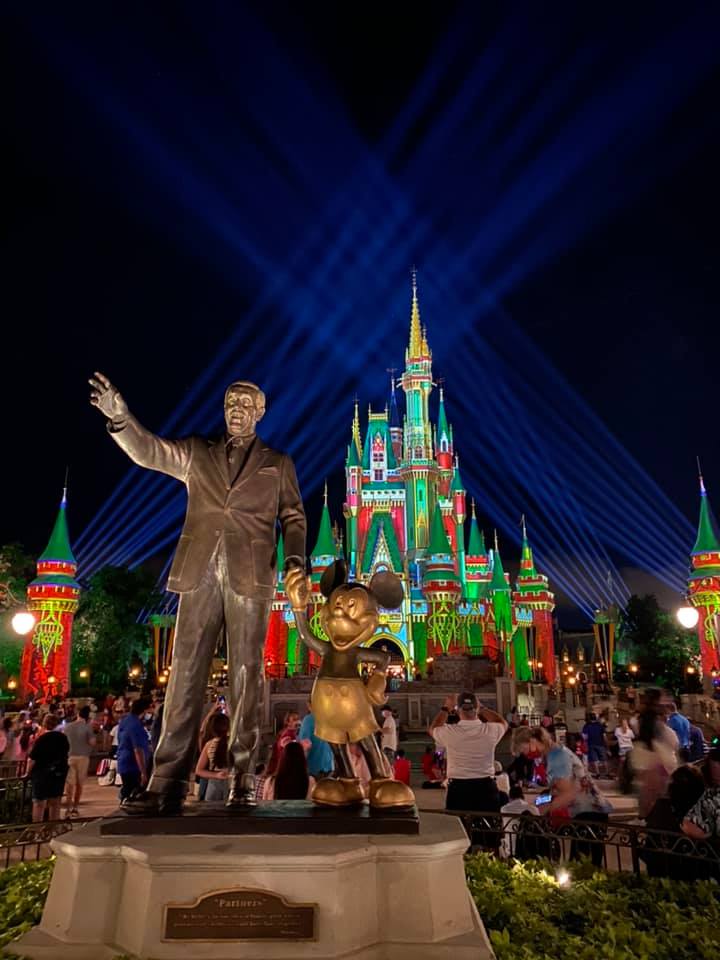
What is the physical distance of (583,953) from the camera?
11.4 feet

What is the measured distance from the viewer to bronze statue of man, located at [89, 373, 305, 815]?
4.07 metres

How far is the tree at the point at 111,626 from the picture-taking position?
3747 cm

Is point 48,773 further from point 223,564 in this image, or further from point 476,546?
point 476,546

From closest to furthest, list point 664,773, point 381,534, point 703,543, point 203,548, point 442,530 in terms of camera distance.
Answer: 1. point 203,548
2. point 664,773
3. point 703,543
4. point 442,530
5. point 381,534

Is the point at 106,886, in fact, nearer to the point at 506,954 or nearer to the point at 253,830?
the point at 253,830

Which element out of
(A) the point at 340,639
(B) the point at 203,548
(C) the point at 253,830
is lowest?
(C) the point at 253,830

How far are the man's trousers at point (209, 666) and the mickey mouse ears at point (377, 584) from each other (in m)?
0.40

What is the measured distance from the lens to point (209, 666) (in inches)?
168

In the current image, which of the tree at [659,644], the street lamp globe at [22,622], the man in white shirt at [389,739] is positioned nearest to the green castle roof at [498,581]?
the tree at [659,644]

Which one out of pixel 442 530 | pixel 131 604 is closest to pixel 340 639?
pixel 131 604

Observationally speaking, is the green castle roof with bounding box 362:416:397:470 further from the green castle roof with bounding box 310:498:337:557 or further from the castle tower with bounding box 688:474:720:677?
the castle tower with bounding box 688:474:720:677

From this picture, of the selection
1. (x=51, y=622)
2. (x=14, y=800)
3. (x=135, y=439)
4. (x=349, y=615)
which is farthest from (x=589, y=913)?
(x=51, y=622)

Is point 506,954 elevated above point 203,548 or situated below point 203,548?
below

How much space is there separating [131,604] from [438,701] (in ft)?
70.6
